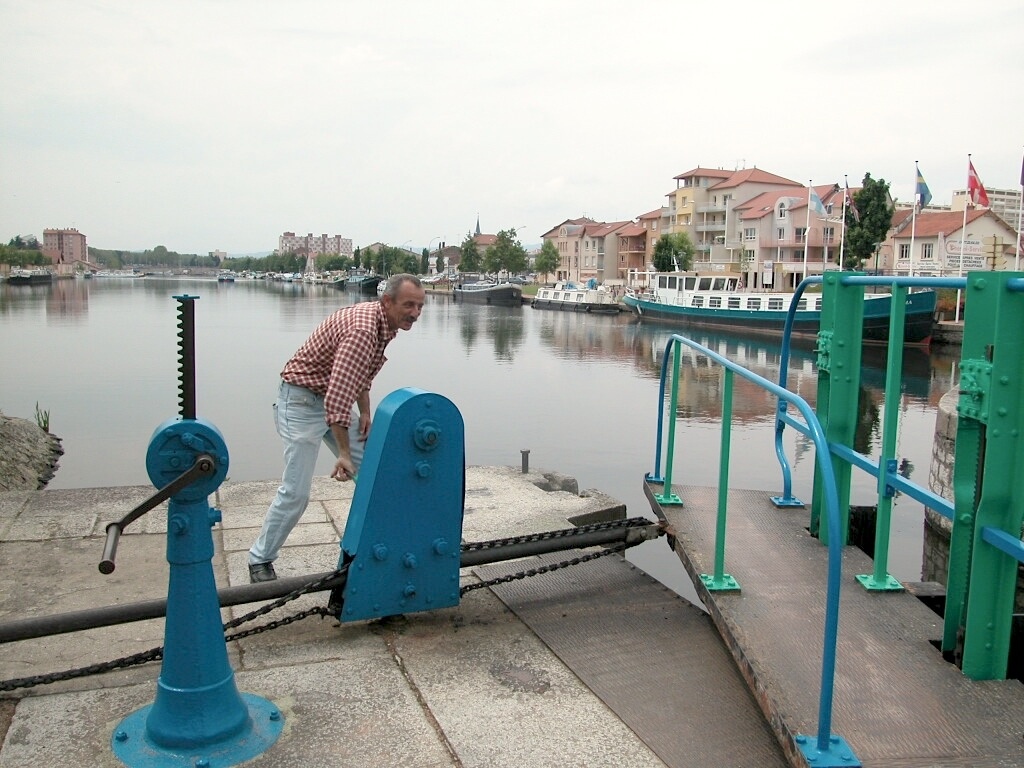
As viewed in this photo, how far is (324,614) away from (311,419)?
1011 mm

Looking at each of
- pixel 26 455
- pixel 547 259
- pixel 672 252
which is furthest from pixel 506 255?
pixel 26 455

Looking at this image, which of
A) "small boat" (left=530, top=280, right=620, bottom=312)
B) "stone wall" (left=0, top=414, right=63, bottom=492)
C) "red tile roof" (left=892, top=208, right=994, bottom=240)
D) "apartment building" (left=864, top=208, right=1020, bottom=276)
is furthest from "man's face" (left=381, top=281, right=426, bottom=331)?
"small boat" (left=530, top=280, right=620, bottom=312)

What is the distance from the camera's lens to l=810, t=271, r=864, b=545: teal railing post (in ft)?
15.7

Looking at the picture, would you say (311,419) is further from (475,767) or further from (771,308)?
(771,308)

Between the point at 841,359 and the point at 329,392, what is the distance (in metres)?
2.66

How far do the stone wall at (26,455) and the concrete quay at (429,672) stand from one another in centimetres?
585

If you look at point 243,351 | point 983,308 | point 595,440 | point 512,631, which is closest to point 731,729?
point 512,631

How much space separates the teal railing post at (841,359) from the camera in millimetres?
4797

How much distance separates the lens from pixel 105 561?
2777 millimetres

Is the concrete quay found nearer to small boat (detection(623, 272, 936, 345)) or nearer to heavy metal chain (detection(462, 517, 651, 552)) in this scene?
heavy metal chain (detection(462, 517, 651, 552))

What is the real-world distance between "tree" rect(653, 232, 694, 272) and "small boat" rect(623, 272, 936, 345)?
1728 cm

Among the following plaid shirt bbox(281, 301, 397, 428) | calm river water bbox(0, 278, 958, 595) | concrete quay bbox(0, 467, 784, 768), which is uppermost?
plaid shirt bbox(281, 301, 397, 428)

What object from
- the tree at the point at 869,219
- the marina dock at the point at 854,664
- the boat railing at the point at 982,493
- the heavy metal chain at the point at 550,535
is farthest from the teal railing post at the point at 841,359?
the tree at the point at 869,219

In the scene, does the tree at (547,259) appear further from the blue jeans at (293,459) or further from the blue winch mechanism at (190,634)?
the blue winch mechanism at (190,634)
